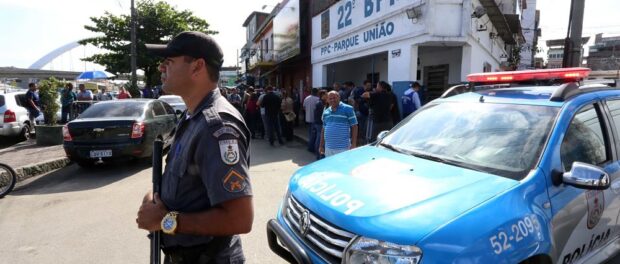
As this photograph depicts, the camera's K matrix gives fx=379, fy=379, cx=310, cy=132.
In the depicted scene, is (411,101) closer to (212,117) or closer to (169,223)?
(212,117)

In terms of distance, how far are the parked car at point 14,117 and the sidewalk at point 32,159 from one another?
1.81 feet

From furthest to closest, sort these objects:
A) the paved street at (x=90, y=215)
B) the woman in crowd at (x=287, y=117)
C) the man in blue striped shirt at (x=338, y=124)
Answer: the woman in crowd at (x=287, y=117)
the man in blue striped shirt at (x=338, y=124)
the paved street at (x=90, y=215)

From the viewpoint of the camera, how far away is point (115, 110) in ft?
25.2

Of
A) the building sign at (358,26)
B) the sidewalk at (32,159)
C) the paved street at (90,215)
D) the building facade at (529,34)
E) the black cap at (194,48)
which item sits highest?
the building facade at (529,34)

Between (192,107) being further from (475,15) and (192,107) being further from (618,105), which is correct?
(475,15)

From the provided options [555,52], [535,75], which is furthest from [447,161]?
[555,52]

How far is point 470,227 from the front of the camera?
1.83 meters

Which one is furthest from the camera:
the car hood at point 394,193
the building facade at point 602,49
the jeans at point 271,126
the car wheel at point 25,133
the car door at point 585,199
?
the building facade at point 602,49

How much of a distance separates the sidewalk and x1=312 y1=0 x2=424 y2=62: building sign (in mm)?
8325

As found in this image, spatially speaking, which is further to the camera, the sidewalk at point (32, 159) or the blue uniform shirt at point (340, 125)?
the sidewalk at point (32, 159)

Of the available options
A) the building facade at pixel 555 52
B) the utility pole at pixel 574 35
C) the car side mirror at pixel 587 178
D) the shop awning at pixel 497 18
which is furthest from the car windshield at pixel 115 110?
the building facade at pixel 555 52

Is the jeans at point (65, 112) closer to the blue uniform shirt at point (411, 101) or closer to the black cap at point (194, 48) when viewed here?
the blue uniform shirt at point (411, 101)

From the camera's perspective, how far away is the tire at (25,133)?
10984 mm

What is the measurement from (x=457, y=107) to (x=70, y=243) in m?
4.03
